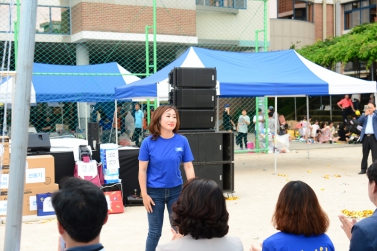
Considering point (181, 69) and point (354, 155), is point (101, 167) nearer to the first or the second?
point (181, 69)

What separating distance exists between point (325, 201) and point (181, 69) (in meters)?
3.36

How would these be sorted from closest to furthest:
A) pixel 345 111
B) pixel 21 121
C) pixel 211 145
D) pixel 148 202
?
pixel 21 121 < pixel 148 202 < pixel 211 145 < pixel 345 111

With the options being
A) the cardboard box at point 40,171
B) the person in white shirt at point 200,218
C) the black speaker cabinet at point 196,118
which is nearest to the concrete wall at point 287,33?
the black speaker cabinet at point 196,118

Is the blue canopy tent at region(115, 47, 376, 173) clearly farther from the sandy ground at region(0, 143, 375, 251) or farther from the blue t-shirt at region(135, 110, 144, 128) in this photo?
the blue t-shirt at region(135, 110, 144, 128)

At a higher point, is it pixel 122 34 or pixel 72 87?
pixel 122 34

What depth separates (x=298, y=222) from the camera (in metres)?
3.05

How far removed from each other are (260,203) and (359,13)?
33.0 metres

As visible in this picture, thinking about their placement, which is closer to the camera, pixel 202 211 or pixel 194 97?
pixel 202 211

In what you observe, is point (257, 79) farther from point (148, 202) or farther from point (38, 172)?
point (148, 202)

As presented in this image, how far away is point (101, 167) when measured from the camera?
9.67 m

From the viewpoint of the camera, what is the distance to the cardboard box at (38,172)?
8953 mm

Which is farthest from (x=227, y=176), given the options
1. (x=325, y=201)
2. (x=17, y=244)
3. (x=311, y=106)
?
(x=311, y=106)

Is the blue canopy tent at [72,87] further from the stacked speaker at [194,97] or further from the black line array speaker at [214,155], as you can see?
the black line array speaker at [214,155]

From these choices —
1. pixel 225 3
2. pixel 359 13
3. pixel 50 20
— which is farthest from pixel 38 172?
pixel 359 13
